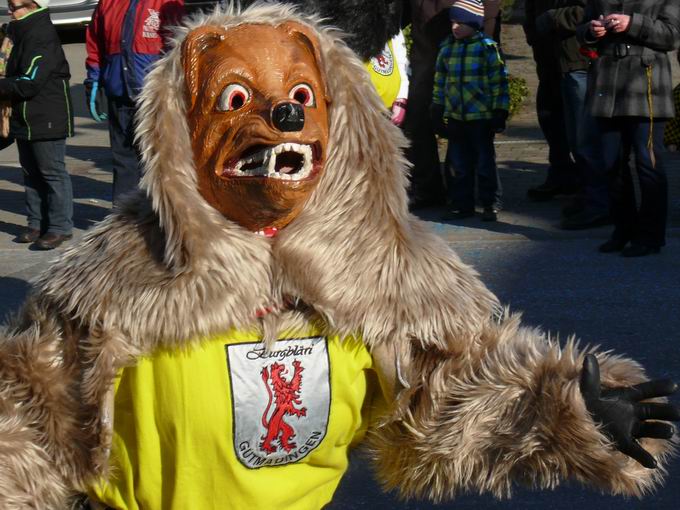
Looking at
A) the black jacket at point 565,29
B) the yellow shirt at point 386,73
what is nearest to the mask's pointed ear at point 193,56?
the yellow shirt at point 386,73

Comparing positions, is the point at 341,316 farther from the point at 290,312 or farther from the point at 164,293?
the point at 164,293

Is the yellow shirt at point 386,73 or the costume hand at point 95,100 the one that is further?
the costume hand at point 95,100

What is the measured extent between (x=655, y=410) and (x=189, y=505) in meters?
0.96

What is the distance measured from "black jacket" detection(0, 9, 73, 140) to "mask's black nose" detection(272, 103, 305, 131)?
5.48 metres

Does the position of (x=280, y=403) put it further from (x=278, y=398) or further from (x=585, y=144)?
(x=585, y=144)

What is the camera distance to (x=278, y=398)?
243 centimetres

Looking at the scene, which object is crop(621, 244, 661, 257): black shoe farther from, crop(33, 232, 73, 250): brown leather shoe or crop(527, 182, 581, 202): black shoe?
crop(33, 232, 73, 250): brown leather shoe

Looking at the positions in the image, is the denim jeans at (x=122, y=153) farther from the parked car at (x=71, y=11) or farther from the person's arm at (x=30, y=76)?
the parked car at (x=71, y=11)

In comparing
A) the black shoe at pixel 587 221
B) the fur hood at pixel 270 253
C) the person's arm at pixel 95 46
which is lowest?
the black shoe at pixel 587 221

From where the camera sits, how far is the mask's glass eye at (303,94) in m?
2.44

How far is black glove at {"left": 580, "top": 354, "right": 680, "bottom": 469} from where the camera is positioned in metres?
2.28

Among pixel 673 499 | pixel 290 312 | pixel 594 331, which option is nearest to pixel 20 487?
pixel 290 312

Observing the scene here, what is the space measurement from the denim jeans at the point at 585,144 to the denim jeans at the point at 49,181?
340 centimetres

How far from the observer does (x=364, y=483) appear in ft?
14.3
